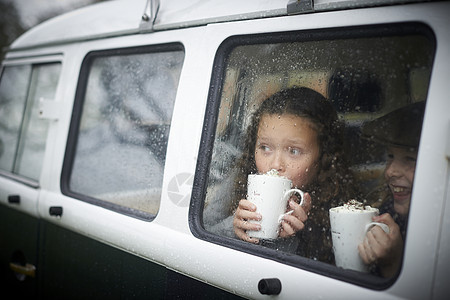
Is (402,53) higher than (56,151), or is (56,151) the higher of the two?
(402,53)

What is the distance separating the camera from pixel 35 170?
8.84 ft

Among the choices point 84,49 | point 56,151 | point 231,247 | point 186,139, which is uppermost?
point 84,49

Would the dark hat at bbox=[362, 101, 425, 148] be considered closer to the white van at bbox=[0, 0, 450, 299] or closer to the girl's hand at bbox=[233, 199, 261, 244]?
the white van at bbox=[0, 0, 450, 299]

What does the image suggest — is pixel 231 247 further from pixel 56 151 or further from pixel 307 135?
pixel 56 151

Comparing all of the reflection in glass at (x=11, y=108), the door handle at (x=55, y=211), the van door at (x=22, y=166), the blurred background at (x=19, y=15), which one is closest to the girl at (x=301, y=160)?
the door handle at (x=55, y=211)

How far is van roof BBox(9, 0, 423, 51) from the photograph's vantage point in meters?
1.51

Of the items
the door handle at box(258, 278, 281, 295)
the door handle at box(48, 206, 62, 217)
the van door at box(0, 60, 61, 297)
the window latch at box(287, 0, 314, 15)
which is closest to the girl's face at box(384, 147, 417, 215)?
the door handle at box(258, 278, 281, 295)

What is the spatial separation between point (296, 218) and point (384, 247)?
31 cm

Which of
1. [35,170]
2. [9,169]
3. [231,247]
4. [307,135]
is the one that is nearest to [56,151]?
[35,170]

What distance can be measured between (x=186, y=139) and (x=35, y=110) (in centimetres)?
164

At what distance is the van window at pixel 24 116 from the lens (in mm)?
2740

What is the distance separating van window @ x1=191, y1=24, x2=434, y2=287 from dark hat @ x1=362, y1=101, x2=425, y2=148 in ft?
0.05

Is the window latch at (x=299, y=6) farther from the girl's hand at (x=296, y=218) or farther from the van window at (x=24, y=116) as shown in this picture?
the van window at (x=24, y=116)

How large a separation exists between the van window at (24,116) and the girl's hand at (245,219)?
1541mm
